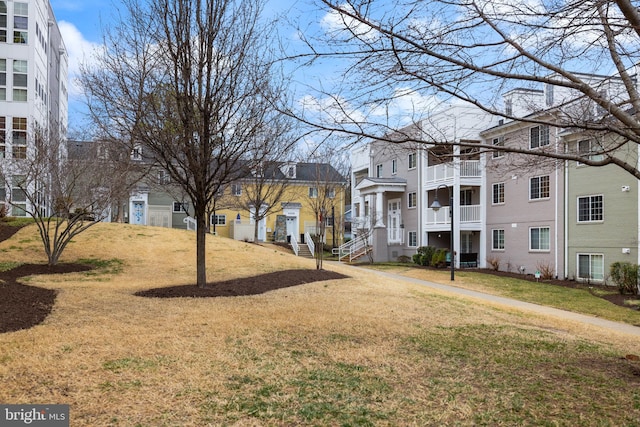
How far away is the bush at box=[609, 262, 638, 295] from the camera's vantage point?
747 inches

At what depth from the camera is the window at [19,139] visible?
20083mm

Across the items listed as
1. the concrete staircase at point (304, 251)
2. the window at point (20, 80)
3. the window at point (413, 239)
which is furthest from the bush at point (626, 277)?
the window at point (20, 80)

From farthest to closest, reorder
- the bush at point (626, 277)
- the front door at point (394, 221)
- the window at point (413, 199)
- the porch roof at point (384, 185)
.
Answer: the front door at point (394, 221)
the porch roof at point (384, 185)
the window at point (413, 199)
the bush at point (626, 277)

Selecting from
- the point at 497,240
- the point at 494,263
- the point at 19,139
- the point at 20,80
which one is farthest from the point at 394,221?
the point at 20,80

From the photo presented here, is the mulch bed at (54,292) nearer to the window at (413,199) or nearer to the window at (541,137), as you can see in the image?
the window at (541,137)

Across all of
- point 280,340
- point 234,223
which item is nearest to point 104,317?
point 280,340

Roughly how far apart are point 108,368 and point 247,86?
682 cm

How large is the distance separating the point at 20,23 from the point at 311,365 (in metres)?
34.6

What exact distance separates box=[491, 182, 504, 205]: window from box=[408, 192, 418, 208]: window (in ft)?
18.1

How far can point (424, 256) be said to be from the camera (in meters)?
29.8

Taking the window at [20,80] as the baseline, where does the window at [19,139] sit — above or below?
below

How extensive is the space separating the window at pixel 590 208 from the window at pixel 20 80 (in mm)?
30429

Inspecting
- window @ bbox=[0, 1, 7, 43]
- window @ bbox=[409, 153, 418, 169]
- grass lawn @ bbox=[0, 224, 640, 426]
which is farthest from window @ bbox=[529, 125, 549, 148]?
window @ bbox=[0, 1, 7, 43]

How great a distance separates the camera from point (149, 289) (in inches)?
515
